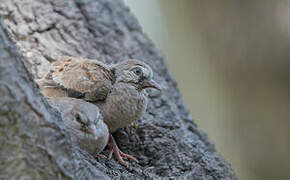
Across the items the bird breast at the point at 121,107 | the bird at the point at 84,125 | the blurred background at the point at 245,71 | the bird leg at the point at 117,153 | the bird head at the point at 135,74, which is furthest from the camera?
the blurred background at the point at 245,71

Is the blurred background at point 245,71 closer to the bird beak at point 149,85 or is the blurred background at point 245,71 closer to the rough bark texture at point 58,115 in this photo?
the rough bark texture at point 58,115

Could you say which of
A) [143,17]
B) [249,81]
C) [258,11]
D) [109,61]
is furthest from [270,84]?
[143,17]

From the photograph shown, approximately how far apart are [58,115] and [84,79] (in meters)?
1.39

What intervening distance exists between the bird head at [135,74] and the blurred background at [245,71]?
285 cm

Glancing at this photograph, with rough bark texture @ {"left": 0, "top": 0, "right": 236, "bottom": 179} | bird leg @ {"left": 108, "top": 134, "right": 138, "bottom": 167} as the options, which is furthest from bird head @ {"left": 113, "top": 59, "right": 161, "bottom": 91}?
bird leg @ {"left": 108, "top": 134, "right": 138, "bottom": 167}

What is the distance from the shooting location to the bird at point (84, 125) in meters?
3.28

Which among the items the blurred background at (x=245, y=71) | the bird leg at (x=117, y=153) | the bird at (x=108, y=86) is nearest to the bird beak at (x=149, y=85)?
the bird at (x=108, y=86)

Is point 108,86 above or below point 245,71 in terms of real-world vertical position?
below

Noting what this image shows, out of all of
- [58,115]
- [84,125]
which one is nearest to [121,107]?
[84,125]

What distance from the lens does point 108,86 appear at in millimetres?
3957

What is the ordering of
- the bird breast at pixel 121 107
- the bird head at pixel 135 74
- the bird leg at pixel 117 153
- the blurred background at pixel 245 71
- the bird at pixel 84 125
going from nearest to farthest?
the bird at pixel 84 125 < the bird leg at pixel 117 153 < the bird breast at pixel 121 107 < the bird head at pixel 135 74 < the blurred background at pixel 245 71

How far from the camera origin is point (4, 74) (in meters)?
2.20

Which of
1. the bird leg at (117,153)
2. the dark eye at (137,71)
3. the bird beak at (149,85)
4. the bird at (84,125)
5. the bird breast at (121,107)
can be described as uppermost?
the dark eye at (137,71)

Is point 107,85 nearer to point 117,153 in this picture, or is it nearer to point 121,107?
point 121,107
